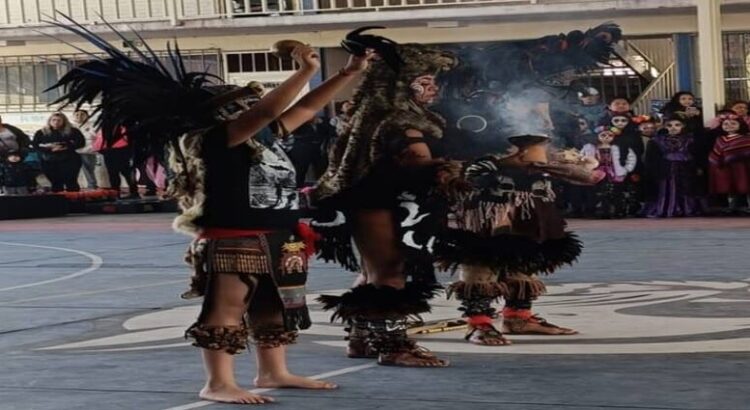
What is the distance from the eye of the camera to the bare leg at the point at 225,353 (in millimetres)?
7086

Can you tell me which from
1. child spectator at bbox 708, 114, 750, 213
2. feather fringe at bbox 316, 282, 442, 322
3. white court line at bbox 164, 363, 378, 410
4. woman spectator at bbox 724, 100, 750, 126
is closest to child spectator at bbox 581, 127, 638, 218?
child spectator at bbox 708, 114, 750, 213

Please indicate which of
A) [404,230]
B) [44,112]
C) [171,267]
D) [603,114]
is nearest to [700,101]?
[603,114]

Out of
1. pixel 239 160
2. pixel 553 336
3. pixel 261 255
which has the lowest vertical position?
pixel 553 336

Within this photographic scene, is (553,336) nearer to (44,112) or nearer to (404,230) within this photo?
(404,230)

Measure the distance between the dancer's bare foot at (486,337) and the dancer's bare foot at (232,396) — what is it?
1.90 meters

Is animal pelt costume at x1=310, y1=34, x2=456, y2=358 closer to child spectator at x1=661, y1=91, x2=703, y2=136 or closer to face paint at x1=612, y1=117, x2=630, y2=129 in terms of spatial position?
face paint at x1=612, y1=117, x2=630, y2=129

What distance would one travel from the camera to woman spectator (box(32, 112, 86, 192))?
87.8 ft

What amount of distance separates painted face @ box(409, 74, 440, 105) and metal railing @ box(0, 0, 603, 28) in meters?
17.6

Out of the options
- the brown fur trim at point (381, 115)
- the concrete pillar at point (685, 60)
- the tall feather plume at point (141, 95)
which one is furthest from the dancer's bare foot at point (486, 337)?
the concrete pillar at point (685, 60)

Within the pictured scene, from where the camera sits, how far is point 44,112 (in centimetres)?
3027

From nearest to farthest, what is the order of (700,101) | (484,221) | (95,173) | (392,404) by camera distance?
(392,404), (484,221), (700,101), (95,173)

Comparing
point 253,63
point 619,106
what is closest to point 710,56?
point 619,106

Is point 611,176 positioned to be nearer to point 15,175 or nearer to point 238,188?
point 15,175

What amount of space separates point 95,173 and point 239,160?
71.6 feet
